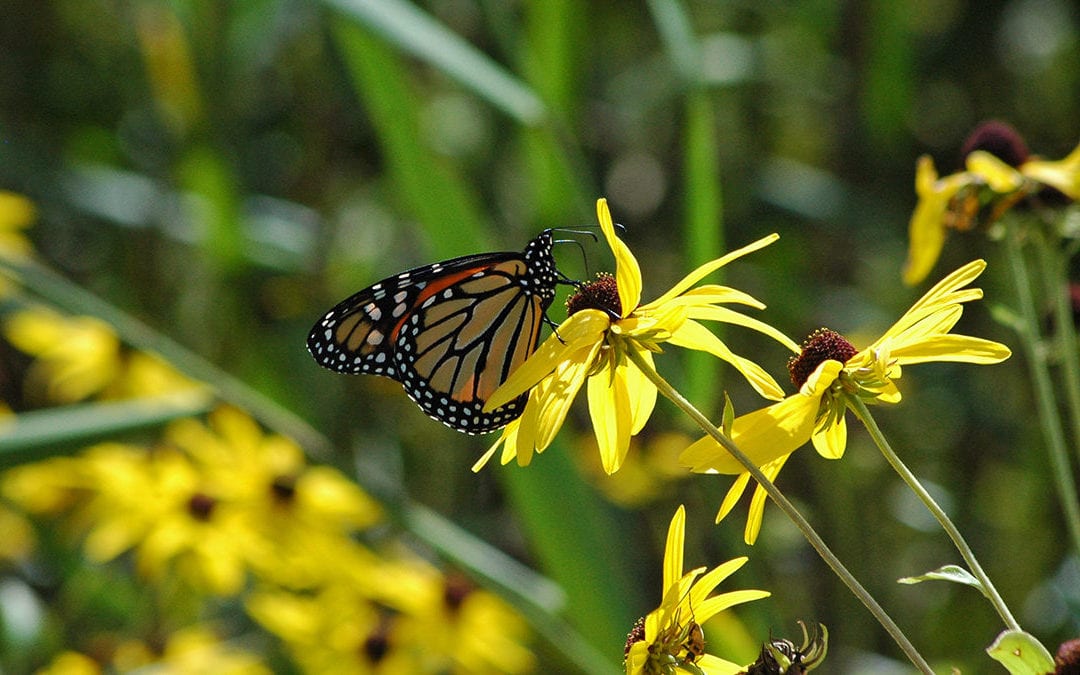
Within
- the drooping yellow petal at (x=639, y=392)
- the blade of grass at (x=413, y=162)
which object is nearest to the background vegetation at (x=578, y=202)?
the blade of grass at (x=413, y=162)

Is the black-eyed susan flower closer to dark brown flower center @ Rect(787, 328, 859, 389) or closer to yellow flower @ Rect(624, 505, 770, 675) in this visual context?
dark brown flower center @ Rect(787, 328, 859, 389)

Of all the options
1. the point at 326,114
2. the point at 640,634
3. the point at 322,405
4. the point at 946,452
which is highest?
the point at 640,634

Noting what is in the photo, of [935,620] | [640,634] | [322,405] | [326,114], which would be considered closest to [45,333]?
[322,405]

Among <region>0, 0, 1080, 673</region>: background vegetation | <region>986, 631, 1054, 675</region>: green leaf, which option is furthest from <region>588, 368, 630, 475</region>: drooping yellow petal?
<region>0, 0, 1080, 673</region>: background vegetation

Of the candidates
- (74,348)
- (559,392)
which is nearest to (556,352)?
(559,392)

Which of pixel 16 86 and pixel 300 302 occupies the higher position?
pixel 16 86

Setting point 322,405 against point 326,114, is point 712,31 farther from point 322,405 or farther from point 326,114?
point 322,405
